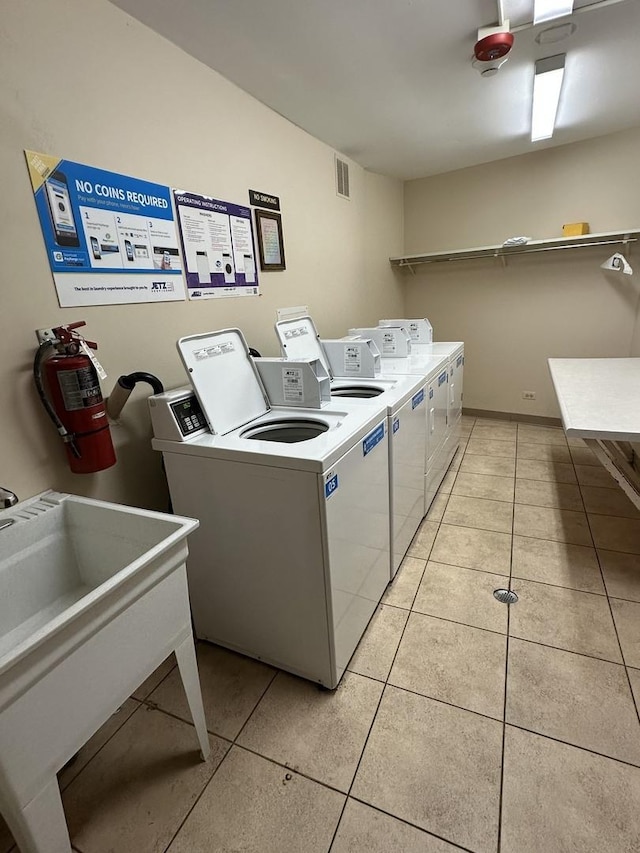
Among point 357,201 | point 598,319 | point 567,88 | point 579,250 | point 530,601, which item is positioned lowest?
point 530,601

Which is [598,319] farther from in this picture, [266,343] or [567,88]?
[266,343]

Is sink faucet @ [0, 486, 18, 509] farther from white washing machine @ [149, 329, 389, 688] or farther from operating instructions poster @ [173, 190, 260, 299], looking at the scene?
operating instructions poster @ [173, 190, 260, 299]

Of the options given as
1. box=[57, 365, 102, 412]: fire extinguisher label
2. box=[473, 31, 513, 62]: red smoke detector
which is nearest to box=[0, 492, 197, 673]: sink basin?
box=[57, 365, 102, 412]: fire extinguisher label

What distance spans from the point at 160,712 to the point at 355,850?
0.82 m

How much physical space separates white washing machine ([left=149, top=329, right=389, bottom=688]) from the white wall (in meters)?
0.23

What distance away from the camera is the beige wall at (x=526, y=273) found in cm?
365

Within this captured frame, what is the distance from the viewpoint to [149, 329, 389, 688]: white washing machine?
142 centimetres

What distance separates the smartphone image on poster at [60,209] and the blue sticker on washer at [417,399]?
1.61 m

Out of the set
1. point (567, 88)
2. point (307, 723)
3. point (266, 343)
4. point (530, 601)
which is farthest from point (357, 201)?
point (307, 723)

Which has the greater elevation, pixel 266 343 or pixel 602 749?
pixel 266 343

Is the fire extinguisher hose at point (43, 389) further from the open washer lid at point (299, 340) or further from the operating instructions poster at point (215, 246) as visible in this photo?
the open washer lid at point (299, 340)

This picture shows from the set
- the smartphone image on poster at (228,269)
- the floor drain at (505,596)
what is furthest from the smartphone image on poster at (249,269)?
the floor drain at (505,596)

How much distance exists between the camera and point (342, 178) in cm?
322

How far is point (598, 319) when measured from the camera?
392cm
